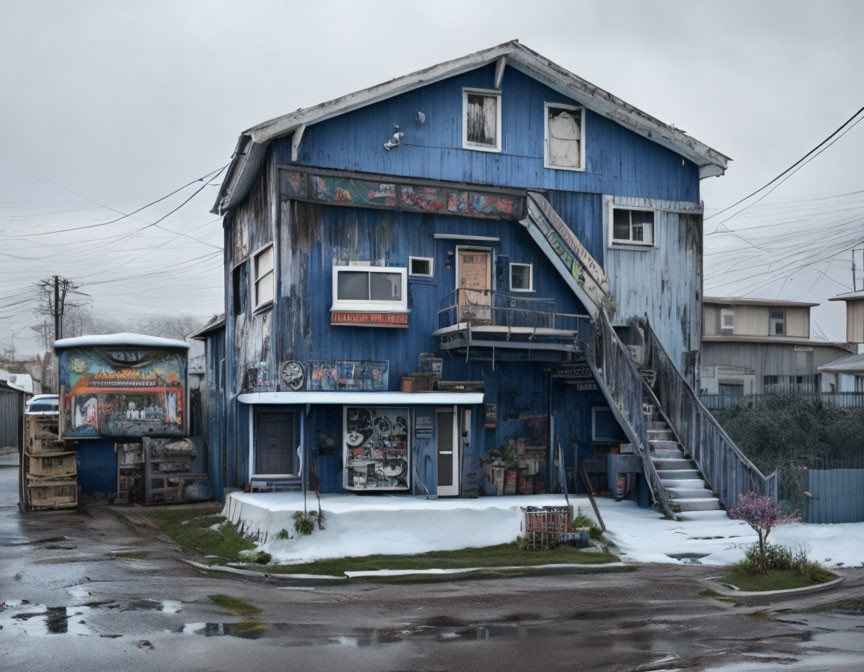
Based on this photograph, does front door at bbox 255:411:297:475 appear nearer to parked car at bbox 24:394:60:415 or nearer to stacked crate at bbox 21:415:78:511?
stacked crate at bbox 21:415:78:511

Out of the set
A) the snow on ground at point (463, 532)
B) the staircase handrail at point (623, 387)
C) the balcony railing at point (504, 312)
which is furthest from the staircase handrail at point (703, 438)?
the balcony railing at point (504, 312)

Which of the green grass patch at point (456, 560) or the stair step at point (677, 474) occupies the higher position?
the stair step at point (677, 474)

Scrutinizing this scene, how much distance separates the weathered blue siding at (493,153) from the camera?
A: 22438 millimetres

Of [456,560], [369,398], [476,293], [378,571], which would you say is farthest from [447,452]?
[378,571]

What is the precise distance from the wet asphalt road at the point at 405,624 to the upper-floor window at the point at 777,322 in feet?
105

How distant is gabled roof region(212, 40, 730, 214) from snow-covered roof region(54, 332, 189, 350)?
13.2ft

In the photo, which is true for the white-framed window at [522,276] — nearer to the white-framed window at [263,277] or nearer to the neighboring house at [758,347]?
the white-framed window at [263,277]

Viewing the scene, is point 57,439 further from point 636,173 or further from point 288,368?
point 636,173

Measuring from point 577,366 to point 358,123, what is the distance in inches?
308

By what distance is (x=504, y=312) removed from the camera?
23.1 metres

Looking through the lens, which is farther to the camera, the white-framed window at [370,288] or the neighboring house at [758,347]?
the neighboring house at [758,347]

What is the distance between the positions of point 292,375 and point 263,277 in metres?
3.16

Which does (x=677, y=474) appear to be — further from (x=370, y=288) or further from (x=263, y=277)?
(x=263, y=277)

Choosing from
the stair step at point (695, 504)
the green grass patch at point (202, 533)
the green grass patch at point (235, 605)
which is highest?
the stair step at point (695, 504)
